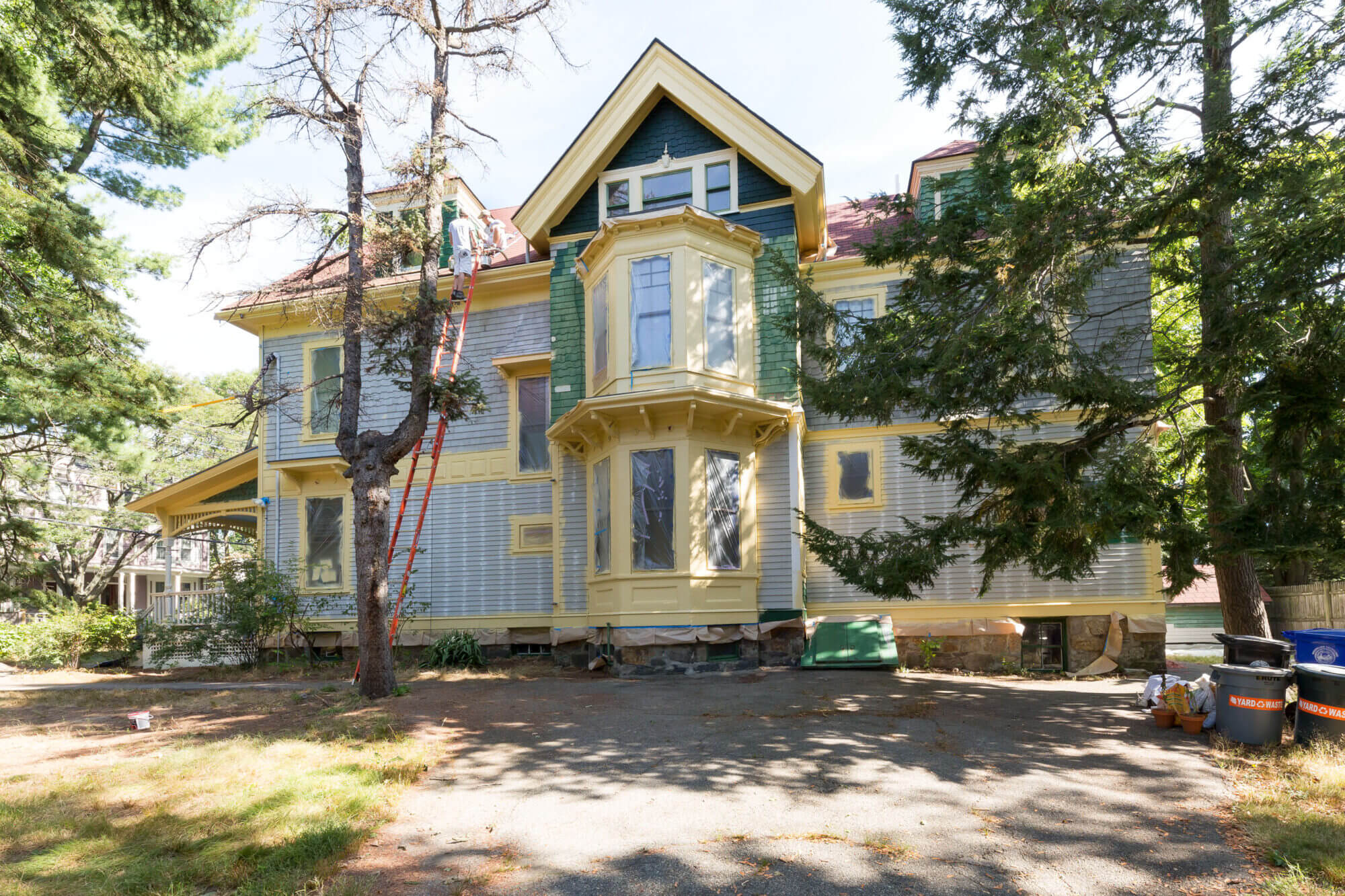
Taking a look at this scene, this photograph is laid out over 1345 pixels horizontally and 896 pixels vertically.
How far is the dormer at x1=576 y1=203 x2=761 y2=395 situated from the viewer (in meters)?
13.1

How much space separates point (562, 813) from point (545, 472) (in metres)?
10.3

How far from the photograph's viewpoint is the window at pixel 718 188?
574 inches

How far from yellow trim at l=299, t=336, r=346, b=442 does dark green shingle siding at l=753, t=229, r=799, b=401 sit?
9027 millimetres

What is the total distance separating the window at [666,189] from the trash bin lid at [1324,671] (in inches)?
443

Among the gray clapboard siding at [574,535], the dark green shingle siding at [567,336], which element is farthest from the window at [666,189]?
the gray clapboard siding at [574,535]

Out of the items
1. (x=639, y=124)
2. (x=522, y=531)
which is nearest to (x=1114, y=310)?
(x=639, y=124)

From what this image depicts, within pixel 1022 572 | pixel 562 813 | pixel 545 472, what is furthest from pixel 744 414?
pixel 562 813

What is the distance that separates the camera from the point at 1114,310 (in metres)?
9.63

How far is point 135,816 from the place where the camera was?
18.5ft

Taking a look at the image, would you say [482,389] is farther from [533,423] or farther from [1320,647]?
[1320,647]

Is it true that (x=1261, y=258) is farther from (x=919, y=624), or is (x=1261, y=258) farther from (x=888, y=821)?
(x=919, y=624)

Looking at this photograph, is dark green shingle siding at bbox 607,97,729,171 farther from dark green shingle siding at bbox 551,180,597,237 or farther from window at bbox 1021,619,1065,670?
window at bbox 1021,619,1065,670

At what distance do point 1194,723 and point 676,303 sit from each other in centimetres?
884

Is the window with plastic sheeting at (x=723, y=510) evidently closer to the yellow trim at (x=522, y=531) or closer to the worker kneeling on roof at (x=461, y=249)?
the yellow trim at (x=522, y=531)
